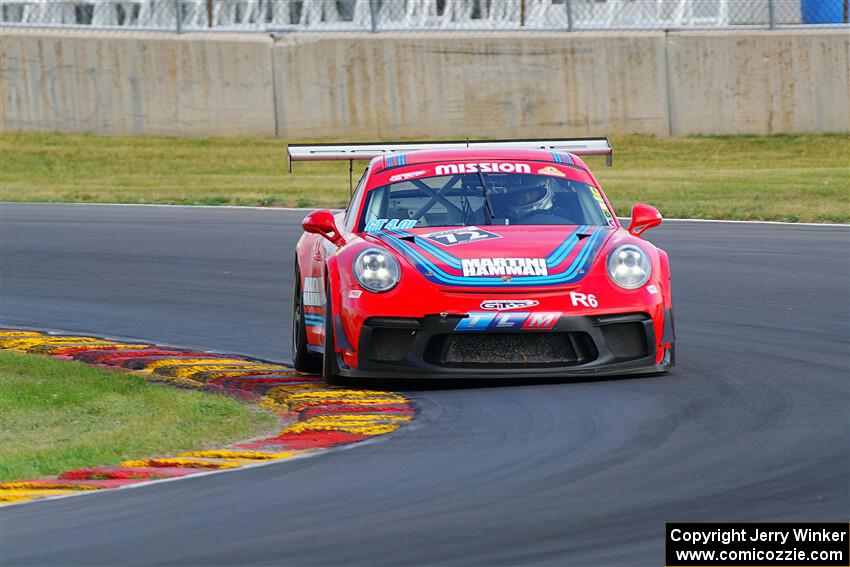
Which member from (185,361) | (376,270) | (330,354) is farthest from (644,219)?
(185,361)

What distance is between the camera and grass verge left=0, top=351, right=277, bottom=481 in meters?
7.03

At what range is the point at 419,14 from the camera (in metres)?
25.0

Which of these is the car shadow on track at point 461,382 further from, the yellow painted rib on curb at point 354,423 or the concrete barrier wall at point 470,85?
the concrete barrier wall at point 470,85

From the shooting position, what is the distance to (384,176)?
9.42 metres

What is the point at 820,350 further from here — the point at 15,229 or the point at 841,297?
the point at 15,229

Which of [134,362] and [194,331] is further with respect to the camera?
[194,331]

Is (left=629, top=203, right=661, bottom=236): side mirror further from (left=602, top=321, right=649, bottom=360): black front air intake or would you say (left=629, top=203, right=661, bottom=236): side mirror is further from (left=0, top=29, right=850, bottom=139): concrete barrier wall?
(left=0, top=29, right=850, bottom=139): concrete barrier wall

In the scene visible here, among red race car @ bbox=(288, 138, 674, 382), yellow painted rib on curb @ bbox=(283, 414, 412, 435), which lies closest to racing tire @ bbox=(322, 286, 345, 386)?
red race car @ bbox=(288, 138, 674, 382)

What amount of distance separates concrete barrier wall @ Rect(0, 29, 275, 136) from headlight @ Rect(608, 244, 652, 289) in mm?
15994

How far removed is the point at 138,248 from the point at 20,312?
3145 mm

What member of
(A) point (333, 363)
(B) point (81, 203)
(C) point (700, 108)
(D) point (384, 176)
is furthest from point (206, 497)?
(C) point (700, 108)

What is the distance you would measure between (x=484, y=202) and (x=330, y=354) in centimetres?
129

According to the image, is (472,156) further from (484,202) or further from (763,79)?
(763,79)

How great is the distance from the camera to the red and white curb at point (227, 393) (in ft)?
20.9
